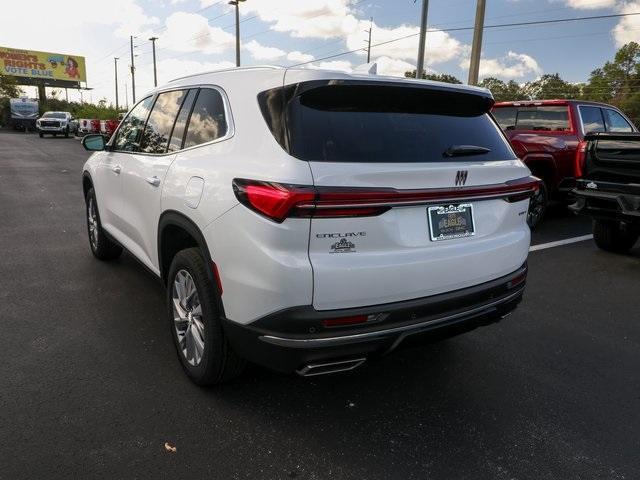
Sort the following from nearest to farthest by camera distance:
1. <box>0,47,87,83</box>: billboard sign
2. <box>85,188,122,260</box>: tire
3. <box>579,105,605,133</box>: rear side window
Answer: <box>85,188,122,260</box>: tire < <box>579,105,605,133</box>: rear side window < <box>0,47,87,83</box>: billboard sign

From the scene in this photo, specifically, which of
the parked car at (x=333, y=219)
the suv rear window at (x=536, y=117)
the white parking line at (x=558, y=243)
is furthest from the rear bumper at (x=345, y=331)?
the suv rear window at (x=536, y=117)

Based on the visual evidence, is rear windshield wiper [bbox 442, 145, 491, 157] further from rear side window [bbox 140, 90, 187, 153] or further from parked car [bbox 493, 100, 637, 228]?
parked car [bbox 493, 100, 637, 228]

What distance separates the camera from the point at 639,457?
8.14ft

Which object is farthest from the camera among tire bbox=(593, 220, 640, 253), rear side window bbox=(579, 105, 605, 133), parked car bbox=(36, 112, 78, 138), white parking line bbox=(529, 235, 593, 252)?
parked car bbox=(36, 112, 78, 138)

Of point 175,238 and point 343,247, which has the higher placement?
point 343,247

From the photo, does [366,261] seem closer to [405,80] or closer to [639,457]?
[405,80]

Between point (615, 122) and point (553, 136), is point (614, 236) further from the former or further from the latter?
point (615, 122)

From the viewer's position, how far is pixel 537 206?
7.64 metres

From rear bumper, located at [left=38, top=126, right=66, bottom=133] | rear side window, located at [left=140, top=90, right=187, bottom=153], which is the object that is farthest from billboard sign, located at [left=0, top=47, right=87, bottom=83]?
rear side window, located at [left=140, top=90, right=187, bottom=153]

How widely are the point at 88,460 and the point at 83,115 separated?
178 feet

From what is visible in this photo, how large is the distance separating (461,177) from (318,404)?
1.46 metres

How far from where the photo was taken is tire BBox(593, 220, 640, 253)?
250 inches

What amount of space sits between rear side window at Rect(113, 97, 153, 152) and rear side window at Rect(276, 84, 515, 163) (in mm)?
1901

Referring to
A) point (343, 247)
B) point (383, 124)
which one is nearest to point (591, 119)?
point (383, 124)
